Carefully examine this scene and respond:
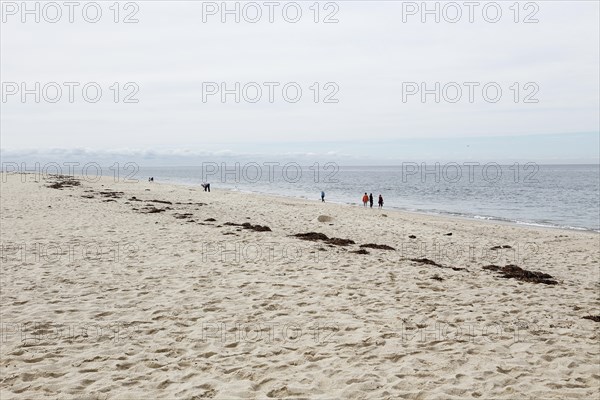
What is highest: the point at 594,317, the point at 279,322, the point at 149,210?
the point at 149,210

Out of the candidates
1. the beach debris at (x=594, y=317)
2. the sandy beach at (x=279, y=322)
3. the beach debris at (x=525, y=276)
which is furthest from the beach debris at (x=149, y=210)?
the beach debris at (x=594, y=317)

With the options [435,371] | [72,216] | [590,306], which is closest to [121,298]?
[435,371]

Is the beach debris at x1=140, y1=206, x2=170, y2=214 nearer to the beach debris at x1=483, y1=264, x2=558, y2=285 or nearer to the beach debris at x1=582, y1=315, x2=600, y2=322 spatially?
the beach debris at x1=483, y1=264, x2=558, y2=285

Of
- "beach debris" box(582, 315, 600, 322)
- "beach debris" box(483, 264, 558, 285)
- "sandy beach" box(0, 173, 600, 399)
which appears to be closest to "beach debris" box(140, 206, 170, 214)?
"sandy beach" box(0, 173, 600, 399)

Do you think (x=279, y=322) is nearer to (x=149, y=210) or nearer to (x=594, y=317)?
(x=594, y=317)

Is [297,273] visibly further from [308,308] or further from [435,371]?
[435,371]

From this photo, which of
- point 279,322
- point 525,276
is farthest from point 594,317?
point 279,322

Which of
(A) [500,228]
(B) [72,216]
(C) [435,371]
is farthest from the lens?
(A) [500,228]

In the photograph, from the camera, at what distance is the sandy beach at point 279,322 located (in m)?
6.22

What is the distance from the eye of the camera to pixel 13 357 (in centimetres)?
682

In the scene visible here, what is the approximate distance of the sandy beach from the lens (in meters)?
6.22

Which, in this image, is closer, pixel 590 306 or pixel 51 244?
pixel 590 306

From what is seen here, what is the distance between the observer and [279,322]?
8.46m

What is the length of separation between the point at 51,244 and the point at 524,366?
1418cm
